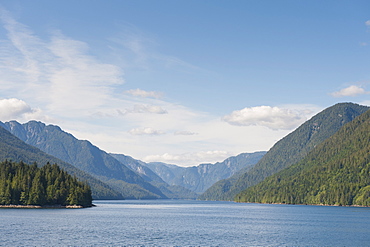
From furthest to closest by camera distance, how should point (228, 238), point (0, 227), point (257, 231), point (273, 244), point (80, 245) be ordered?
point (257, 231), point (0, 227), point (228, 238), point (273, 244), point (80, 245)

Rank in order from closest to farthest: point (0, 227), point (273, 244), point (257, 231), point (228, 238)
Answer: point (273, 244)
point (228, 238)
point (0, 227)
point (257, 231)

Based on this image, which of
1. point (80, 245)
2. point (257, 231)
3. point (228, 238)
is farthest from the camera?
point (257, 231)

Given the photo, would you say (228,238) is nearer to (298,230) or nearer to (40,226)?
(298,230)

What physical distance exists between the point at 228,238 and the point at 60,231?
1724 inches

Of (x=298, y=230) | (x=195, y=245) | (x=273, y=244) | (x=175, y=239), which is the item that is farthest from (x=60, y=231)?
(x=298, y=230)

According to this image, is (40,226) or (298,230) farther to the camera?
(298,230)

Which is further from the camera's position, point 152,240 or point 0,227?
point 0,227

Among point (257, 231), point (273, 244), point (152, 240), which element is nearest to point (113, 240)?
point (152, 240)

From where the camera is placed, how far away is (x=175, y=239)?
10400 centimetres

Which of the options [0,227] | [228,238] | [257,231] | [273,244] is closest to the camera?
[273,244]

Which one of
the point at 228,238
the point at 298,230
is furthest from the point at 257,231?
the point at 228,238

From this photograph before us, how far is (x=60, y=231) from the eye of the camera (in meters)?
115

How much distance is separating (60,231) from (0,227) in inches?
662

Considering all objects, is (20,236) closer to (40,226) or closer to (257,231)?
(40,226)
